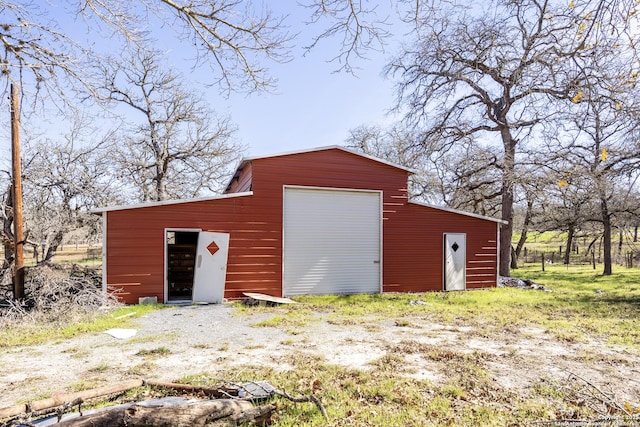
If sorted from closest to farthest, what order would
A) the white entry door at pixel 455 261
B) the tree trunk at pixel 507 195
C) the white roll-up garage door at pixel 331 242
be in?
the white roll-up garage door at pixel 331 242
the white entry door at pixel 455 261
the tree trunk at pixel 507 195

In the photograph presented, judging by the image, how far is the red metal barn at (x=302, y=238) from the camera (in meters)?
9.15

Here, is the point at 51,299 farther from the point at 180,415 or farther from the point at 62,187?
the point at 180,415

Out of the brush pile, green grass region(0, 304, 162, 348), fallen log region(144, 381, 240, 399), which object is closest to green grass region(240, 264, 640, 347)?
green grass region(0, 304, 162, 348)

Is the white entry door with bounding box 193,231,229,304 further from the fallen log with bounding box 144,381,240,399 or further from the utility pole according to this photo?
the fallen log with bounding box 144,381,240,399

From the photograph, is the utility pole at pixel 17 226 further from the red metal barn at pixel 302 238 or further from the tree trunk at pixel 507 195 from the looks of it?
the tree trunk at pixel 507 195

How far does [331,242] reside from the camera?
429 inches

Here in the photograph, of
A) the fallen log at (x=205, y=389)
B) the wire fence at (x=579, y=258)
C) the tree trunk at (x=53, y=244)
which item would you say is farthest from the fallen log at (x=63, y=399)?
the wire fence at (x=579, y=258)

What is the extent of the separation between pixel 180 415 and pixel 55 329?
525cm

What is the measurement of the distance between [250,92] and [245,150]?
15.1m

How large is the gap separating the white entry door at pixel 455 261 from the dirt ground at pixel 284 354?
5203mm

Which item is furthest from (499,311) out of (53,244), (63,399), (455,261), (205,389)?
(53,244)

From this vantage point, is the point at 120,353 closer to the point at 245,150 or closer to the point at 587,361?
the point at 587,361

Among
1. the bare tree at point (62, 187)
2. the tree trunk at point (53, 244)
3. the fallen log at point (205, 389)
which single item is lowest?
the fallen log at point (205, 389)

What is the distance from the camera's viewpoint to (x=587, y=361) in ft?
16.1
